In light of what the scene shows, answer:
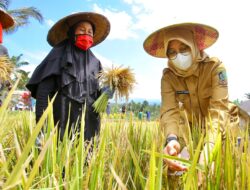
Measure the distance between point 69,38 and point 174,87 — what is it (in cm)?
97

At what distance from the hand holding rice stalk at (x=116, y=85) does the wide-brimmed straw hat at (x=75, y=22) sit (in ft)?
1.43

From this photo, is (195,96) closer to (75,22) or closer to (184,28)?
(184,28)

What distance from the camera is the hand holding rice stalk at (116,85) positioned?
78.5 inches

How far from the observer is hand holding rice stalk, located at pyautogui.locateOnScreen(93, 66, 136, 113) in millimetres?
1995

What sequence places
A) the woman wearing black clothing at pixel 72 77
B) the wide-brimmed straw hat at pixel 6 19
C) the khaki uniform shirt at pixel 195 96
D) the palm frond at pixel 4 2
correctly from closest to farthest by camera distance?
the khaki uniform shirt at pixel 195 96, the wide-brimmed straw hat at pixel 6 19, the woman wearing black clothing at pixel 72 77, the palm frond at pixel 4 2

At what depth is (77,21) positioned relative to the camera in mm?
2301

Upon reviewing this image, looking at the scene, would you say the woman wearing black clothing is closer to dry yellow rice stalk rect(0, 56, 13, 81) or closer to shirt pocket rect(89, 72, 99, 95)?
shirt pocket rect(89, 72, 99, 95)

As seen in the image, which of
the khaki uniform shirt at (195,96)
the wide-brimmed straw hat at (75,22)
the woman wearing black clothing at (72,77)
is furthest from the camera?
the wide-brimmed straw hat at (75,22)


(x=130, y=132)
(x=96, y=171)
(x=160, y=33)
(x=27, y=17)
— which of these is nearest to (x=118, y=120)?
(x=130, y=132)

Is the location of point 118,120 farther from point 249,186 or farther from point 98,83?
point 249,186

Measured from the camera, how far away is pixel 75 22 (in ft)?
7.57

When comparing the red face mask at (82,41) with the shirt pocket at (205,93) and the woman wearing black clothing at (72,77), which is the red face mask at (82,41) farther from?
the shirt pocket at (205,93)

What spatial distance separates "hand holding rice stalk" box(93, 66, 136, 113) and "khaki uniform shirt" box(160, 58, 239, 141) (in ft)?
1.56

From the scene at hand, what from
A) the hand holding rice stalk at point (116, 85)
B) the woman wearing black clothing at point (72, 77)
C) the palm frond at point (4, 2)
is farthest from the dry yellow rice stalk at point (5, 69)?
the palm frond at point (4, 2)
